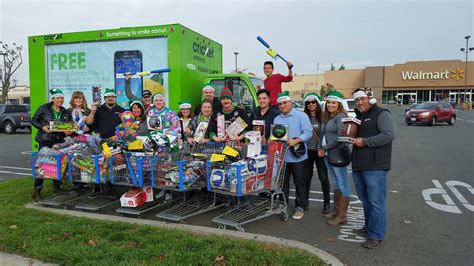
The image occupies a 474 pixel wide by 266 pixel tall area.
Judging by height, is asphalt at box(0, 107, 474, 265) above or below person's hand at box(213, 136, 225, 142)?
below

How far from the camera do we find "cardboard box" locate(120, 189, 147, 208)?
519 centimetres

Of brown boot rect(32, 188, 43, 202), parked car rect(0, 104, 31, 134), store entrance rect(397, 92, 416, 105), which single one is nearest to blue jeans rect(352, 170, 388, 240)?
brown boot rect(32, 188, 43, 202)

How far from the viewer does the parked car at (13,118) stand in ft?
68.3

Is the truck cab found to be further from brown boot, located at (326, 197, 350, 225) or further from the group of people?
brown boot, located at (326, 197, 350, 225)

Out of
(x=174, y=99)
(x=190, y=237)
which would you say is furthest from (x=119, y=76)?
(x=190, y=237)

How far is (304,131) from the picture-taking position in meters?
5.18

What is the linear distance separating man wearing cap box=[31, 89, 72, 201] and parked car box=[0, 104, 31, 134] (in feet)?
54.5

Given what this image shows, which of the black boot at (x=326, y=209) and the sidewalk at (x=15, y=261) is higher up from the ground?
the black boot at (x=326, y=209)

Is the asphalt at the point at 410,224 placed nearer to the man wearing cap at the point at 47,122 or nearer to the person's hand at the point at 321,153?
the person's hand at the point at 321,153

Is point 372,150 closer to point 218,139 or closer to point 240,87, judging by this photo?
point 218,139

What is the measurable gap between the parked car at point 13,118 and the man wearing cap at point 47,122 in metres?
16.6

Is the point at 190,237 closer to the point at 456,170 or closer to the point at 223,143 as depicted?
the point at 223,143

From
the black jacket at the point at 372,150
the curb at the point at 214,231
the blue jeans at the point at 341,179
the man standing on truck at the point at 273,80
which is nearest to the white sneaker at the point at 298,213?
the blue jeans at the point at 341,179

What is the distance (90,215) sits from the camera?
538 cm
